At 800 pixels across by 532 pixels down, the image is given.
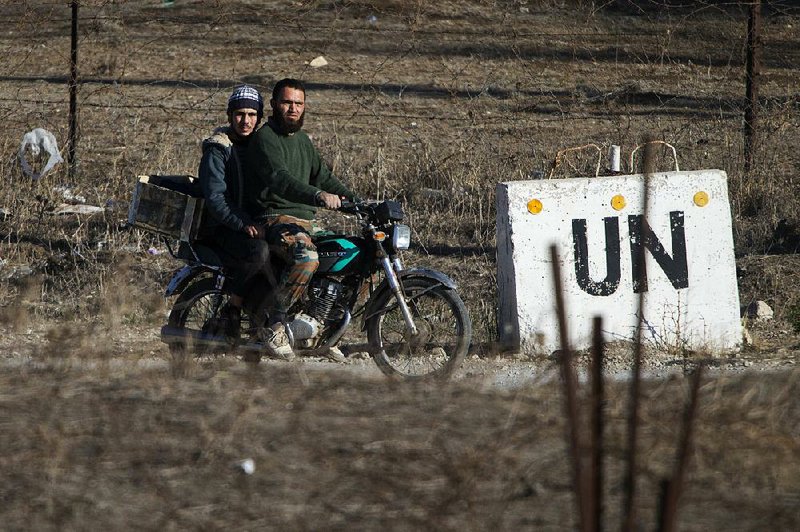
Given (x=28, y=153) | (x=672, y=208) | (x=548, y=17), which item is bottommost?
(x=672, y=208)

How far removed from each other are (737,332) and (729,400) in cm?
368

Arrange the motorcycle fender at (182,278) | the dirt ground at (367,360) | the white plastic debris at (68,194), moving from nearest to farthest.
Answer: the dirt ground at (367,360) < the motorcycle fender at (182,278) < the white plastic debris at (68,194)

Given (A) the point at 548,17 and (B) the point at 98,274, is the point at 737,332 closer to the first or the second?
(B) the point at 98,274

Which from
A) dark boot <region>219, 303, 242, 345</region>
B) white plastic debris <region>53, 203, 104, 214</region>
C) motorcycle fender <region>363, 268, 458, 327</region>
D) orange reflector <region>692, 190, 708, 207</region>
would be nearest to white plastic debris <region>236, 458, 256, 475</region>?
motorcycle fender <region>363, 268, 458, 327</region>

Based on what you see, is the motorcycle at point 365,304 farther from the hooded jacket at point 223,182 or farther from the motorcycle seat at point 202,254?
the hooded jacket at point 223,182

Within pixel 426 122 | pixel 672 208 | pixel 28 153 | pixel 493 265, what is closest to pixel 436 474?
pixel 672 208

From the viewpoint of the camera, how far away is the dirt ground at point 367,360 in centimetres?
347

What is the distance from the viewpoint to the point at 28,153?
1082cm

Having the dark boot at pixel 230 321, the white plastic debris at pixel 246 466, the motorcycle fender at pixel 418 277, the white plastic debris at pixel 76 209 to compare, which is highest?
the white plastic debris at pixel 76 209

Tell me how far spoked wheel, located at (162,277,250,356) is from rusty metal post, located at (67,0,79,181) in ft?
12.3

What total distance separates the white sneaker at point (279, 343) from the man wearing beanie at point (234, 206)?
0.95ft

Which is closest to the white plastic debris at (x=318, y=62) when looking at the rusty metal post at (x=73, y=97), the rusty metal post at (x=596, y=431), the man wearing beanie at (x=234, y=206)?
the rusty metal post at (x=73, y=97)

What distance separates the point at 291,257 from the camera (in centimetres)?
675

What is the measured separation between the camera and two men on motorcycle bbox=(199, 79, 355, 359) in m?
6.73
